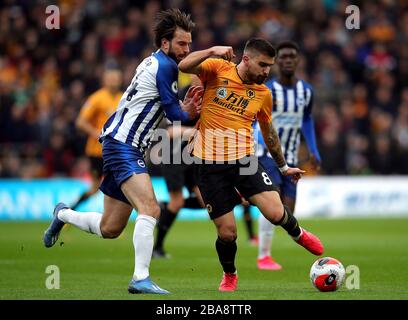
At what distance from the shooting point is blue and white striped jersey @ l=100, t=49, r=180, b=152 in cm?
843

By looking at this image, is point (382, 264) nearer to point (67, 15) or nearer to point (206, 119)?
point (206, 119)

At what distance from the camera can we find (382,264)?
11305 millimetres

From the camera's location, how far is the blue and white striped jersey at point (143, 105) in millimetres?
8430

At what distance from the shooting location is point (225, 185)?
8.73 meters

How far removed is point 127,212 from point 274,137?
1.57 meters

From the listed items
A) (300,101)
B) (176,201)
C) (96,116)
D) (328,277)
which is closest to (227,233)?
(328,277)
